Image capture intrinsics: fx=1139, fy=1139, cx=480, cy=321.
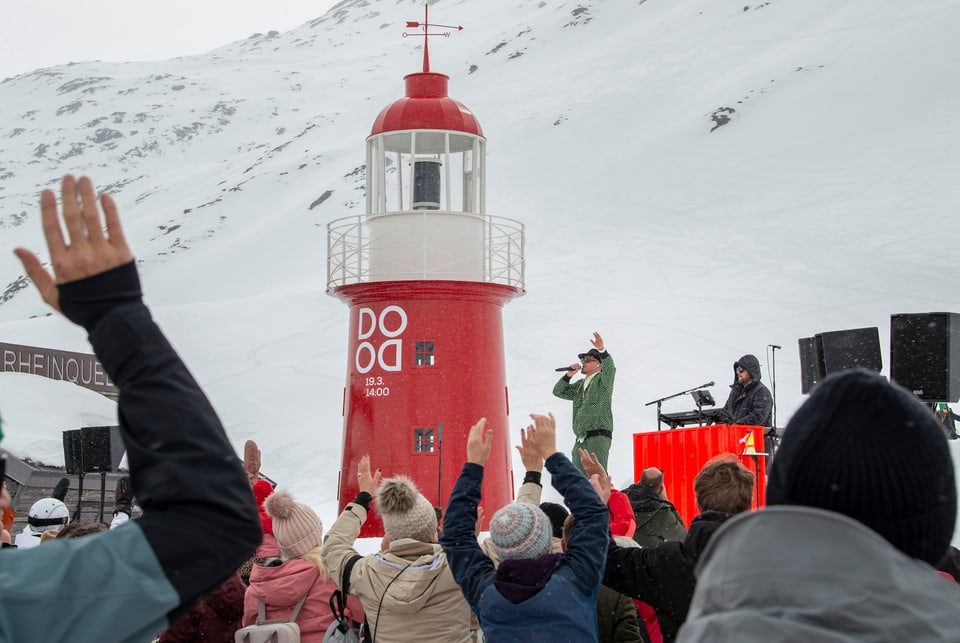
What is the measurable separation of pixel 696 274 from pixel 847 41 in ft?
115

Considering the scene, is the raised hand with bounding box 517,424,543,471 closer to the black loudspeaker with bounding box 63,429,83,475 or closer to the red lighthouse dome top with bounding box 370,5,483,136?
the black loudspeaker with bounding box 63,429,83,475

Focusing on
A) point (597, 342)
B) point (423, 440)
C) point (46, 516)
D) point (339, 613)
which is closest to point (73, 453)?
point (46, 516)

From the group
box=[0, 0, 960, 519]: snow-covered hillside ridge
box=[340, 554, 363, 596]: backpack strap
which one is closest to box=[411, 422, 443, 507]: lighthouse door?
box=[0, 0, 960, 519]: snow-covered hillside ridge

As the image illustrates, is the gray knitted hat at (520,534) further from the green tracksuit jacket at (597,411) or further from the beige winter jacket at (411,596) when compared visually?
the green tracksuit jacket at (597,411)

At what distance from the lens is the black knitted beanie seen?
1562 millimetres

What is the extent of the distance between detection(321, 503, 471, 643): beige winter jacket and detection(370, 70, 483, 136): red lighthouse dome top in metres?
7.60

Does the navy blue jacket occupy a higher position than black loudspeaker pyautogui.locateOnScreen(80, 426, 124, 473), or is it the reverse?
black loudspeaker pyautogui.locateOnScreen(80, 426, 124, 473)

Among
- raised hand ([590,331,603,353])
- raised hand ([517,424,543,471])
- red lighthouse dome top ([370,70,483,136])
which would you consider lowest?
raised hand ([517,424,543,471])

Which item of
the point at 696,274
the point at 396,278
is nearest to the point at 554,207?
the point at 696,274

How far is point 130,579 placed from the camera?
1642mm

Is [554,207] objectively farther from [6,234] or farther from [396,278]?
[6,234]

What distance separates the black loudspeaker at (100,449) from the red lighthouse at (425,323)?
2.69 meters

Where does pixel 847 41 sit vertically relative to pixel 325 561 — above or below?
above

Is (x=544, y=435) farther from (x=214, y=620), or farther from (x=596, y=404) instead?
(x=596, y=404)
